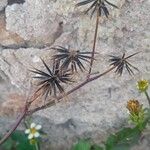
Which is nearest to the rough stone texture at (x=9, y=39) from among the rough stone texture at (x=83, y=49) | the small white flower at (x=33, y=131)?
the rough stone texture at (x=83, y=49)

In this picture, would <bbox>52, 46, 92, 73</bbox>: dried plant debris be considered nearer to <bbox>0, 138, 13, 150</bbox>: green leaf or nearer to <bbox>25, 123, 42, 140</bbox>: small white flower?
<bbox>25, 123, 42, 140</bbox>: small white flower

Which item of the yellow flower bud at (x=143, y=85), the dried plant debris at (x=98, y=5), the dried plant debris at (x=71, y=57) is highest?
the dried plant debris at (x=98, y=5)

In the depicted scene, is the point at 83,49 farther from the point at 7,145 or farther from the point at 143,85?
the point at 7,145

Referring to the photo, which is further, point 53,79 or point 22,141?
point 22,141

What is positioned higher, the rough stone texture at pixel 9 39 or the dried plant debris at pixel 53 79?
the rough stone texture at pixel 9 39

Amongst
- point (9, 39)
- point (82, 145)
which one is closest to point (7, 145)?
point (82, 145)

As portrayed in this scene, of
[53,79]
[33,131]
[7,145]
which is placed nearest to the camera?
[53,79]

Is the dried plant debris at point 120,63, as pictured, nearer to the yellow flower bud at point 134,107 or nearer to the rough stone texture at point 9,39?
the yellow flower bud at point 134,107

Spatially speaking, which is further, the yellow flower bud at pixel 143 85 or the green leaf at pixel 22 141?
the green leaf at pixel 22 141
